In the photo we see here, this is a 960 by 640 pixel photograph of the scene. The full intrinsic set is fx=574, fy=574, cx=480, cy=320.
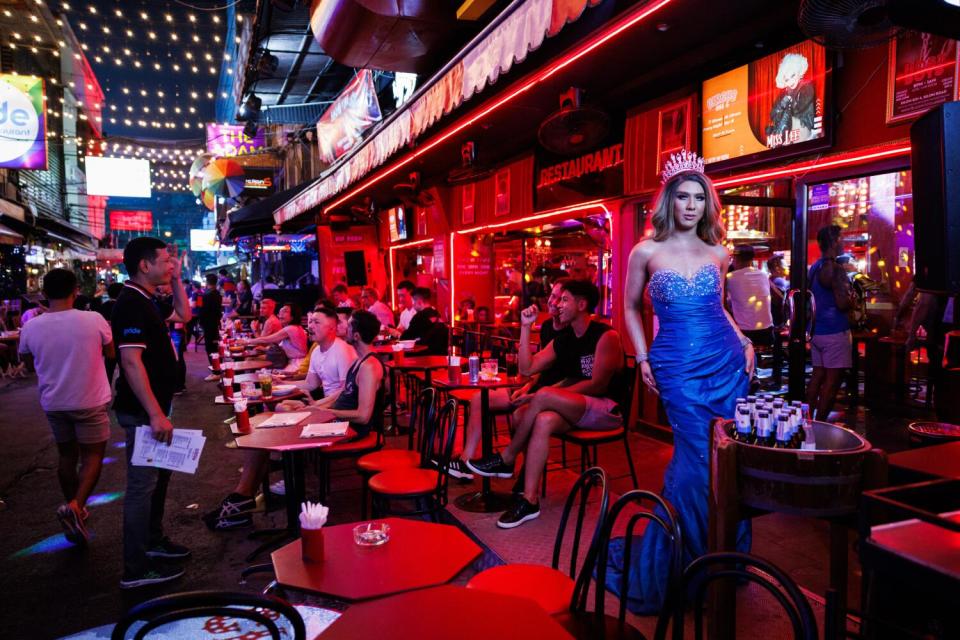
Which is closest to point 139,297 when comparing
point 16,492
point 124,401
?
point 124,401

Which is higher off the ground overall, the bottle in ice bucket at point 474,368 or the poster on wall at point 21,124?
the poster on wall at point 21,124

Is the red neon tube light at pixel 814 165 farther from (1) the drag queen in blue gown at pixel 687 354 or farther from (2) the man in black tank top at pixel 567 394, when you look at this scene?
(1) the drag queen in blue gown at pixel 687 354

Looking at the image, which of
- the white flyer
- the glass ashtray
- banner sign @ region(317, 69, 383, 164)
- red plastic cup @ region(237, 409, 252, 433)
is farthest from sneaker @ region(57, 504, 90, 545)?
banner sign @ region(317, 69, 383, 164)

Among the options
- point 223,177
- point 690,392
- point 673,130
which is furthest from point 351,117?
point 690,392

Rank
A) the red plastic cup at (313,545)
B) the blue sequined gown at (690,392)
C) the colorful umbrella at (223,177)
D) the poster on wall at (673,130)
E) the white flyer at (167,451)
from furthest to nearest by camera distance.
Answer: the colorful umbrella at (223,177)
the poster on wall at (673,130)
the white flyer at (167,451)
the blue sequined gown at (690,392)
the red plastic cup at (313,545)

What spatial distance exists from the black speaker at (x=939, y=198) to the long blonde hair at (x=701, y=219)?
928 mm

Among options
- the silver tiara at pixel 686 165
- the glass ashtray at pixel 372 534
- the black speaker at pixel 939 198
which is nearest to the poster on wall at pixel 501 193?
the silver tiara at pixel 686 165

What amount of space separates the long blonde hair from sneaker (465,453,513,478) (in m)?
2.23

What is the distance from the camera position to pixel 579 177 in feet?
25.4

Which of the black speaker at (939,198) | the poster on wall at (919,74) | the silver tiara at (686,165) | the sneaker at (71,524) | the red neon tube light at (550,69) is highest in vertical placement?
the red neon tube light at (550,69)

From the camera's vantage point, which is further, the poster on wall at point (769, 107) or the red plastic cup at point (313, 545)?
the poster on wall at point (769, 107)

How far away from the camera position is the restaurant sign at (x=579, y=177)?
23.0 ft

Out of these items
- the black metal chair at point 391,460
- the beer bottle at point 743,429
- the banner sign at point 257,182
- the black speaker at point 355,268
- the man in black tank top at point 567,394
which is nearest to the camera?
the beer bottle at point 743,429

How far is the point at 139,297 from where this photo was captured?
372cm
